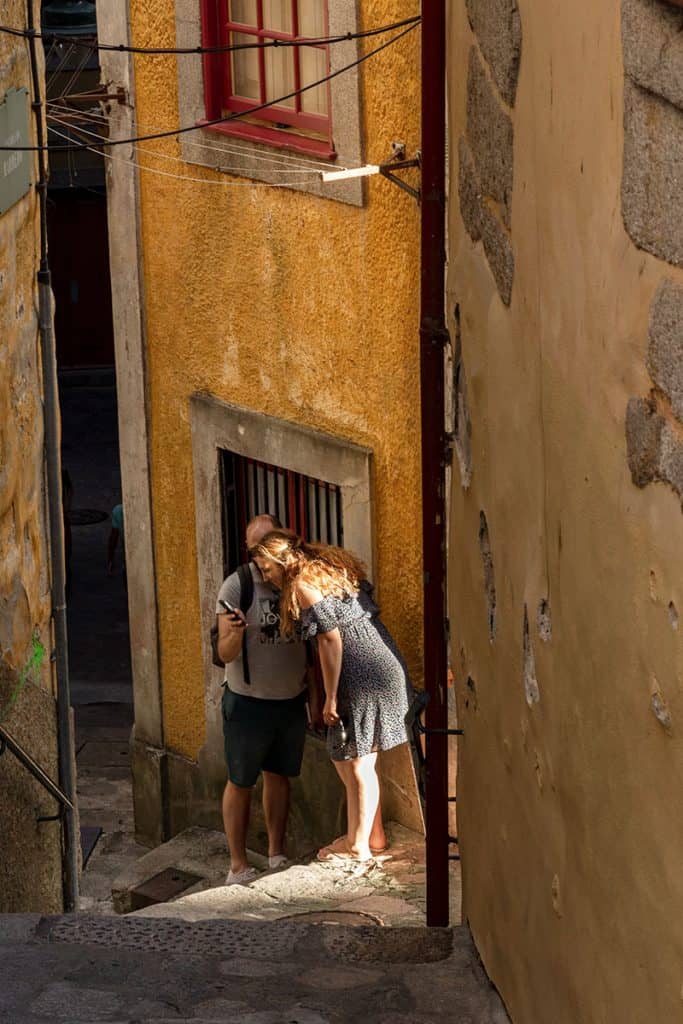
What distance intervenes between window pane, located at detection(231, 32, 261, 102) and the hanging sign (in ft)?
6.45

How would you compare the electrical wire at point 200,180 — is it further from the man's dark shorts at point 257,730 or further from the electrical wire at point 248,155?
the man's dark shorts at point 257,730

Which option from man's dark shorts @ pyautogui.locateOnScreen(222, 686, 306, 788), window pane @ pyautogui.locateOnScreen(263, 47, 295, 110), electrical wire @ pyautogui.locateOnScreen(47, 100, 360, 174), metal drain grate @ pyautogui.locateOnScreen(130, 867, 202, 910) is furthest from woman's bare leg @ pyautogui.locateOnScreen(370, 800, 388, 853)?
window pane @ pyautogui.locateOnScreen(263, 47, 295, 110)

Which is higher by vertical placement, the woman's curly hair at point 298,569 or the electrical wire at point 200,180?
the electrical wire at point 200,180

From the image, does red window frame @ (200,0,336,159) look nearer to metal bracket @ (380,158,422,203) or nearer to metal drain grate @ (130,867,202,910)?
metal bracket @ (380,158,422,203)

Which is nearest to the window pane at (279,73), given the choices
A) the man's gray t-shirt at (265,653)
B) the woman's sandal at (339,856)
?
the man's gray t-shirt at (265,653)

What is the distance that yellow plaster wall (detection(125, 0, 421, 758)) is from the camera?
8375mm

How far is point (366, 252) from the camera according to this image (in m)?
8.52

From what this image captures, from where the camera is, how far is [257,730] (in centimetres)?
784

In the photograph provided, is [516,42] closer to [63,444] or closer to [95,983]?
[95,983]

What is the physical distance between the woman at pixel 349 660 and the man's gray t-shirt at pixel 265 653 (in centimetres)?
11

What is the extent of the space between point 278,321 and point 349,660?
2.10 meters

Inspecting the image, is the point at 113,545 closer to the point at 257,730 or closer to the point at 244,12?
the point at 244,12

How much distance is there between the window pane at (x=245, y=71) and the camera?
29.8 feet

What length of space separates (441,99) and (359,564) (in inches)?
107
